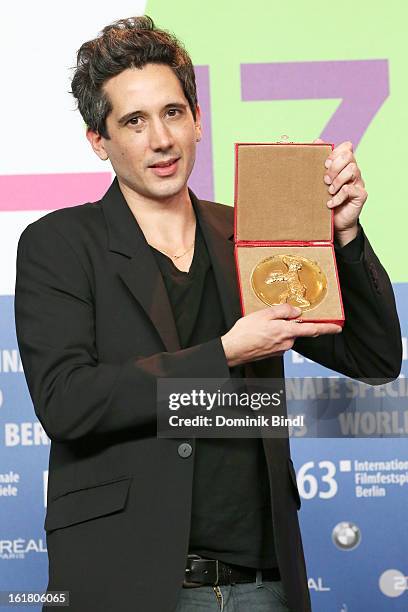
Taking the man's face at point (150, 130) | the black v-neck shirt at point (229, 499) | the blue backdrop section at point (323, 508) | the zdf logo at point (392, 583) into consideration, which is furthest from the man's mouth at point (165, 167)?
the zdf logo at point (392, 583)

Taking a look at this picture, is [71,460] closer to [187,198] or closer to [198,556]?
[198,556]

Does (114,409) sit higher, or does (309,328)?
(309,328)

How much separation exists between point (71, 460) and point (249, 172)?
0.55 metres

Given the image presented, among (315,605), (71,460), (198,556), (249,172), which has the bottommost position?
(315,605)

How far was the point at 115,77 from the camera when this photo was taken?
1771mm

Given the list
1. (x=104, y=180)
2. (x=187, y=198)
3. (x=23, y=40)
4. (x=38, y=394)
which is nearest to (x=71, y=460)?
(x=38, y=394)

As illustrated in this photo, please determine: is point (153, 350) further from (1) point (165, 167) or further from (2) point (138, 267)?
(1) point (165, 167)

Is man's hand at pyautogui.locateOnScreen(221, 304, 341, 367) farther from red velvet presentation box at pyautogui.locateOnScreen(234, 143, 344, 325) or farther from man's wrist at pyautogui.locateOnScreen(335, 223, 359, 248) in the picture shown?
man's wrist at pyautogui.locateOnScreen(335, 223, 359, 248)

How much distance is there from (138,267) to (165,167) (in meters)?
0.19

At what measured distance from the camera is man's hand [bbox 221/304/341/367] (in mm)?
1560

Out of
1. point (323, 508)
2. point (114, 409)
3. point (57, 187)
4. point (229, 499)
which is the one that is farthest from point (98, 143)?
point (323, 508)

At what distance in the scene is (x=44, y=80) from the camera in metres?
2.90

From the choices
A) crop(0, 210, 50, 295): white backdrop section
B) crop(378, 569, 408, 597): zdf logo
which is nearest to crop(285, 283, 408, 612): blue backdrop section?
crop(378, 569, 408, 597): zdf logo

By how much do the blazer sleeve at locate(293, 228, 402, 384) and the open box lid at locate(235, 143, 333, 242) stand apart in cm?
7
